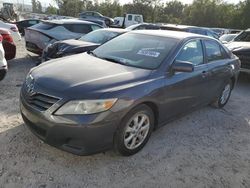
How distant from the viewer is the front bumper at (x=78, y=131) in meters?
3.07

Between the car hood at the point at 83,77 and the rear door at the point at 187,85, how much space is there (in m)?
0.49

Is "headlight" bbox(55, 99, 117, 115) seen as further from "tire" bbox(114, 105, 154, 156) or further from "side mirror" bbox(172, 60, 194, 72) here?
"side mirror" bbox(172, 60, 194, 72)

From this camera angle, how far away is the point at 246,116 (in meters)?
5.65

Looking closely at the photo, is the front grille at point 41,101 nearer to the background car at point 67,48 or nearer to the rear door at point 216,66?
the rear door at point 216,66

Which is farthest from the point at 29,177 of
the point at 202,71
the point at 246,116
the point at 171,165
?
the point at 246,116

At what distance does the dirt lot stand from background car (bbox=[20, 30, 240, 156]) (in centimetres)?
28

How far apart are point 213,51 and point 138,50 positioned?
65.2 inches

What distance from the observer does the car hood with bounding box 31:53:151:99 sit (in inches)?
125

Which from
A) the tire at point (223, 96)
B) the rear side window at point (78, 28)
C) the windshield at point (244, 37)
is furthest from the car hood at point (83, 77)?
the windshield at point (244, 37)

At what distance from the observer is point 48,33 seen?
866 centimetres

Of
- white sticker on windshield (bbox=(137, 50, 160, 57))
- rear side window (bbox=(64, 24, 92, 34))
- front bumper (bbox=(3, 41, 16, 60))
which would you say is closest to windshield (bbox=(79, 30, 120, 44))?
rear side window (bbox=(64, 24, 92, 34))

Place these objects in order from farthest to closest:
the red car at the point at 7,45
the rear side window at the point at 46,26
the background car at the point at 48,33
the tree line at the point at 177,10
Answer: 1. the tree line at the point at 177,10
2. the rear side window at the point at 46,26
3. the background car at the point at 48,33
4. the red car at the point at 7,45

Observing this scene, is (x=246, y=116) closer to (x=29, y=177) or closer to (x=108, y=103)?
(x=108, y=103)

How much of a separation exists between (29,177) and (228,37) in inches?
470
